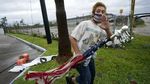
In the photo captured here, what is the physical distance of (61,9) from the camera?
343 inches

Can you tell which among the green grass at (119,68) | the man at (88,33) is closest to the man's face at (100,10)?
the man at (88,33)

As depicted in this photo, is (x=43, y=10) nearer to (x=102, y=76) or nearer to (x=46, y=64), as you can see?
(x=46, y=64)

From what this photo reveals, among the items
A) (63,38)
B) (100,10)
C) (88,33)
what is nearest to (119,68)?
(63,38)

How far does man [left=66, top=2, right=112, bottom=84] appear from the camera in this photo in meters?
4.66

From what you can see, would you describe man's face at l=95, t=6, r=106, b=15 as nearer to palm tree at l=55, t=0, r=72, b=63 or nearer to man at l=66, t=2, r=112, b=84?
man at l=66, t=2, r=112, b=84

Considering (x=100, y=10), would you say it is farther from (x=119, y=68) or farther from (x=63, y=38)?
(x=63, y=38)

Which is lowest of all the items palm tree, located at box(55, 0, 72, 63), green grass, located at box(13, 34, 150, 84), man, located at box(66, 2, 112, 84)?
green grass, located at box(13, 34, 150, 84)

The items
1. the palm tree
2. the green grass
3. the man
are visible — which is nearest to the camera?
the man

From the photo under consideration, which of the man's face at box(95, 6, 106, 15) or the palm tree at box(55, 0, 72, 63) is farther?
the palm tree at box(55, 0, 72, 63)

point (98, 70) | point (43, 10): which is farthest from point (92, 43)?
point (43, 10)

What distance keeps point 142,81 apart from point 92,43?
2872 millimetres

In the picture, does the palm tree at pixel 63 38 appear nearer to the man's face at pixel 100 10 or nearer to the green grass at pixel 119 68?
the green grass at pixel 119 68

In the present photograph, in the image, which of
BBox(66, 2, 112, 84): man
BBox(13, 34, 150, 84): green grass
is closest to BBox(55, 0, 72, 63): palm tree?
BBox(13, 34, 150, 84): green grass

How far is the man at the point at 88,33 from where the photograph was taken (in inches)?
183
